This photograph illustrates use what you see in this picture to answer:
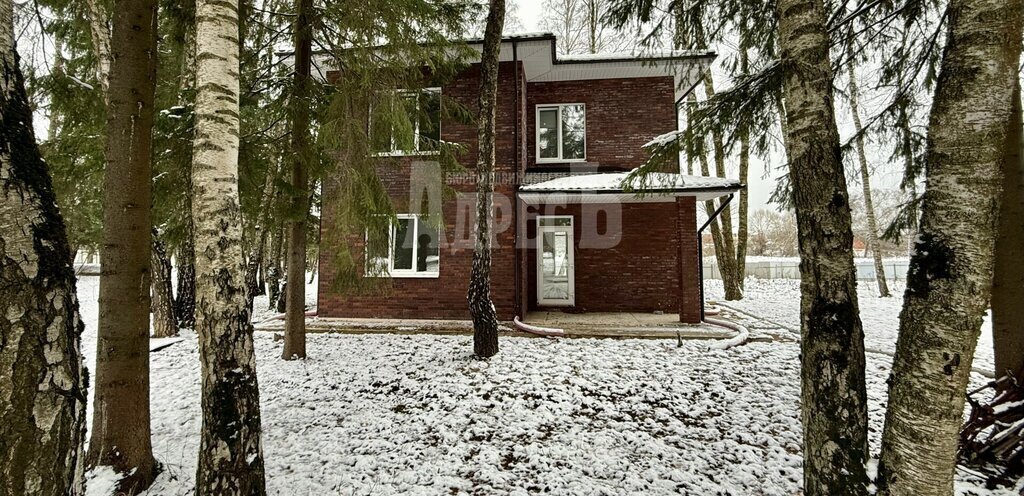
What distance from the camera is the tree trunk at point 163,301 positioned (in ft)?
23.2

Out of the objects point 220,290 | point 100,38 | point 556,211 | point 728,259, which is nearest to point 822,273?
point 220,290

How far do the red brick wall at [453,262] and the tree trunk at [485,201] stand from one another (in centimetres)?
270

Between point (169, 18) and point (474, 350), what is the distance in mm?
5443

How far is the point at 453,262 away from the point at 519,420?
5078 mm

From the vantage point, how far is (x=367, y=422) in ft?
12.5

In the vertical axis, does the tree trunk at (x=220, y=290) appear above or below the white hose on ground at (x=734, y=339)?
above

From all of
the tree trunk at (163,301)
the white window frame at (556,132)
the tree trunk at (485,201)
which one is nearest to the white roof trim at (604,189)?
the white window frame at (556,132)

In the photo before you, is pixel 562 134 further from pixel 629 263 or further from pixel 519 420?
pixel 519 420

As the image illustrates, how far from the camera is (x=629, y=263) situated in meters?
9.53

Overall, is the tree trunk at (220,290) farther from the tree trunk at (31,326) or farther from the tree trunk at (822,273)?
the tree trunk at (822,273)

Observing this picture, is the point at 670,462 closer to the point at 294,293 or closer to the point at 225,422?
the point at 225,422

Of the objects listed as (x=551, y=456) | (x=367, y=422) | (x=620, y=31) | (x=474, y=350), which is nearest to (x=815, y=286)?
(x=551, y=456)

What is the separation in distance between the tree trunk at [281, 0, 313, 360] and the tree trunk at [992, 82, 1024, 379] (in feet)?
22.5

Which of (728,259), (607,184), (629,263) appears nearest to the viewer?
(607,184)
